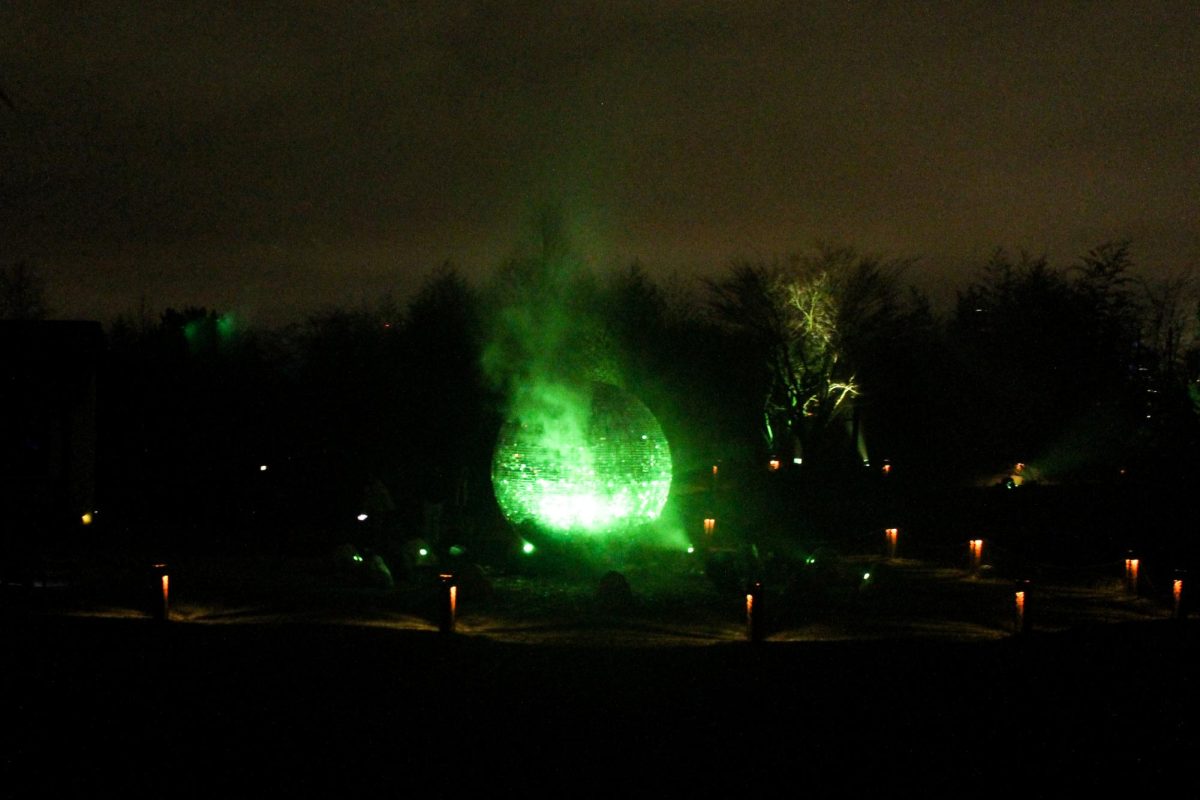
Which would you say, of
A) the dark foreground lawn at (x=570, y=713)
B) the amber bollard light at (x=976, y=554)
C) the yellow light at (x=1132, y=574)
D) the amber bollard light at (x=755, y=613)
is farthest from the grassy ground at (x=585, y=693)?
the amber bollard light at (x=976, y=554)

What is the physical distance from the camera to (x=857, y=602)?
12.9 meters

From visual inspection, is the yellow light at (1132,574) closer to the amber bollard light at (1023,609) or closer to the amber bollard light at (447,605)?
the amber bollard light at (1023,609)

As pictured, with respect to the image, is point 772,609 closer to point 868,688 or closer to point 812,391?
point 868,688

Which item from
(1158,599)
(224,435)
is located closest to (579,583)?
(1158,599)

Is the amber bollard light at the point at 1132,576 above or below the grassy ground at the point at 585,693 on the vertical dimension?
above

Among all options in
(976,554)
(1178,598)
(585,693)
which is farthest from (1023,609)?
(585,693)

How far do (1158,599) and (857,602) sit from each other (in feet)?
13.1

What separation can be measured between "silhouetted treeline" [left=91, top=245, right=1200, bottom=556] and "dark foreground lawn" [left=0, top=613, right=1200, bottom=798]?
25.3ft

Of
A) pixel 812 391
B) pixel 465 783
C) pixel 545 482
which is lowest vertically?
pixel 465 783

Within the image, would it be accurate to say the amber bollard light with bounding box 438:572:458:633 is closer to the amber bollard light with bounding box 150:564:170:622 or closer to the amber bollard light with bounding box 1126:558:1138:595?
the amber bollard light with bounding box 150:564:170:622

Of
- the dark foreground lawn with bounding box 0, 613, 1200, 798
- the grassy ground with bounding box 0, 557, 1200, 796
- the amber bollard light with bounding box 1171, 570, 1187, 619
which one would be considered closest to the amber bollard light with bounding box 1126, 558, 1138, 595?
the grassy ground with bounding box 0, 557, 1200, 796

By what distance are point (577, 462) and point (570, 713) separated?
20.5 feet

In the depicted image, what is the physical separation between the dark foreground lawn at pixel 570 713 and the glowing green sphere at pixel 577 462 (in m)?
3.64

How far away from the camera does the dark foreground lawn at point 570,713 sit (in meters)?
6.38
